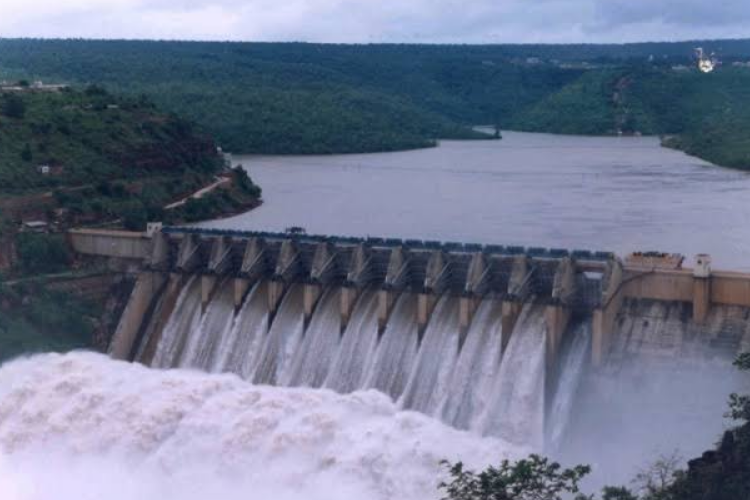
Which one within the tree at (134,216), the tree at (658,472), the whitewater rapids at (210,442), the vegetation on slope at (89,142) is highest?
the vegetation on slope at (89,142)

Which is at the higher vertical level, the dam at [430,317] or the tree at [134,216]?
the tree at [134,216]

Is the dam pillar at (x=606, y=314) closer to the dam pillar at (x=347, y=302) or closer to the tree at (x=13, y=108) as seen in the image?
the dam pillar at (x=347, y=302)

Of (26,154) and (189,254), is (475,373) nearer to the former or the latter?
(189,254)

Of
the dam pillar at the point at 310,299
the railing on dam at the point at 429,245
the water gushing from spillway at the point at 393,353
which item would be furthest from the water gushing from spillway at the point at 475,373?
the dam pillar at the point at 310,299

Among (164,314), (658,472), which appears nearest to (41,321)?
(164,314)

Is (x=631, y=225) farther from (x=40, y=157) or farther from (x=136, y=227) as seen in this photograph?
(x=40, y=157)
